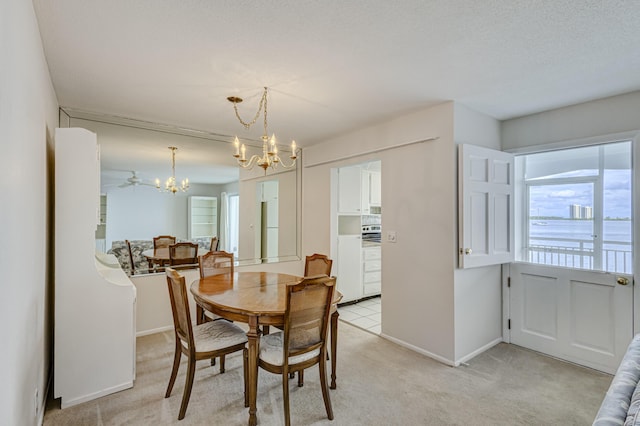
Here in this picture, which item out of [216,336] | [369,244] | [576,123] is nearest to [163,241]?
[216,336]

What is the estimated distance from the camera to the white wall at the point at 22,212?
118 centimetres

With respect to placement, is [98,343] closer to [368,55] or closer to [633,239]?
[368,55]

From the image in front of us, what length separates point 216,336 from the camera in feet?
7.38

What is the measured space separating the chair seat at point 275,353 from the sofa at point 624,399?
56.8 inches

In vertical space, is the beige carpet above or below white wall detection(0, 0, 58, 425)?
below

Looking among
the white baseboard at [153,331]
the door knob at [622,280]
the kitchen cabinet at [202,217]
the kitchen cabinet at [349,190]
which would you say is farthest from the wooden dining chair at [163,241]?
the door knob at [622,280]

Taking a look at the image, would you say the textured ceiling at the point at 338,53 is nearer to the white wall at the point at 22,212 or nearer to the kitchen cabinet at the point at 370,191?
the white wall at the point at 22,212

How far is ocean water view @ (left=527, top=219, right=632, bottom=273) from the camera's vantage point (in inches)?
107

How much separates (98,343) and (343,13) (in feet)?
9.02

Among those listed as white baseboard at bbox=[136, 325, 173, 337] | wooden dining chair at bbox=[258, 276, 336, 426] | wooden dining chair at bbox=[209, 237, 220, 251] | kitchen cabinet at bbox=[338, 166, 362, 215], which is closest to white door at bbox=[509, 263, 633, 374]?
kitchen cabinet at bbox=[338, 166, 362, 215]

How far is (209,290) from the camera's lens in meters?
2.46

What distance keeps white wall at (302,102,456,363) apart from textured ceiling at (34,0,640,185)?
0.33 metres

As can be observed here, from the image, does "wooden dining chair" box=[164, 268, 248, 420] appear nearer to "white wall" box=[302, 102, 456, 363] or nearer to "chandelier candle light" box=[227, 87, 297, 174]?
"chandelier candle light" box=[227, 87, 297, 174]

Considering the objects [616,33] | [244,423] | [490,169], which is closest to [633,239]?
[490,169]
